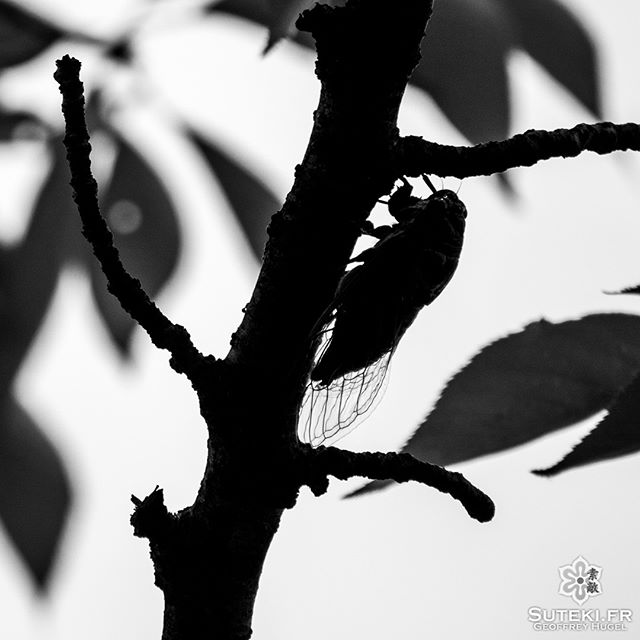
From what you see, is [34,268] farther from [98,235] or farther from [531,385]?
[531,385]

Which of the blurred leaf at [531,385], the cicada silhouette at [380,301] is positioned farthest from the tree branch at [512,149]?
the cicada silhouette at [380,301]

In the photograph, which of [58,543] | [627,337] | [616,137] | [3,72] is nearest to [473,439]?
[627,337]

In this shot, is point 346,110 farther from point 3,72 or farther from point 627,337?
point 3,72

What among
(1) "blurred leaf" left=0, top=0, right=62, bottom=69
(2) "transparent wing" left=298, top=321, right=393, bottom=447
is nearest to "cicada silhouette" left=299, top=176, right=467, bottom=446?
(2) "transparent wing" left=298, top=321, right=393, bottom=447

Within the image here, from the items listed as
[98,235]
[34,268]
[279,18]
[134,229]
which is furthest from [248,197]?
[98,235]

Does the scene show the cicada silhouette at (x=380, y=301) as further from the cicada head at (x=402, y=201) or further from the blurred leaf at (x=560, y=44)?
the blurred leaf at (x=560, y=44)

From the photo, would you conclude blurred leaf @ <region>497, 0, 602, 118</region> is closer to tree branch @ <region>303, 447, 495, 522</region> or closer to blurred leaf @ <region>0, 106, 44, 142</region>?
tree branch @ <region>303, 447, 495, 522</region>
